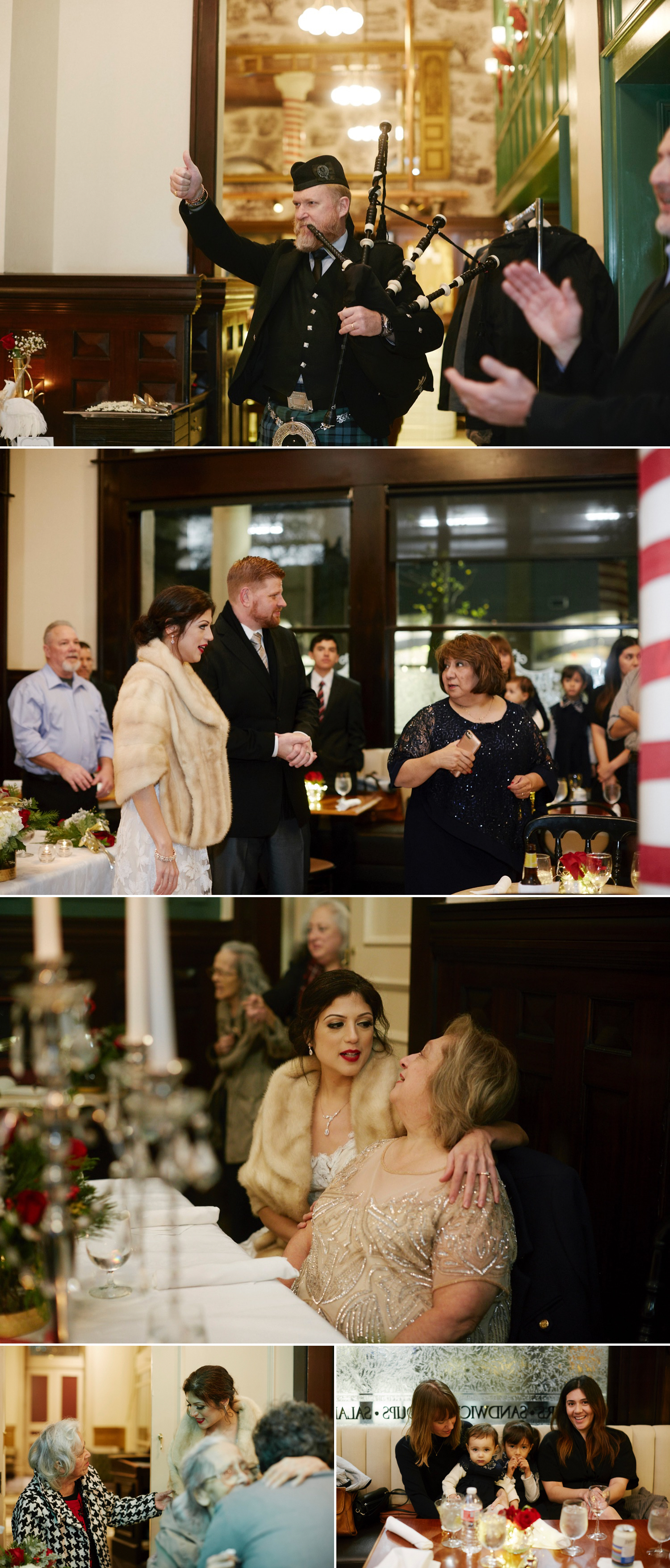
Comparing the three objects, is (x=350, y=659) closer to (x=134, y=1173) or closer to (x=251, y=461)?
(x=251, y=461)

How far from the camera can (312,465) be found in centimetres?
308

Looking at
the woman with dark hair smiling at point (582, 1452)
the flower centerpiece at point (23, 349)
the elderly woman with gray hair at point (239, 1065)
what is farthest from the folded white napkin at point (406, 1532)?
the flower centerpiece at point (23, 349)

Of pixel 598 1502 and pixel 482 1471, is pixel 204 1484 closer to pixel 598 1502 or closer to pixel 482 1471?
pixel 482 1471

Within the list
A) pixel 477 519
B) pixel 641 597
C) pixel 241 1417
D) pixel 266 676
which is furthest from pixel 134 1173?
pixel 477 519

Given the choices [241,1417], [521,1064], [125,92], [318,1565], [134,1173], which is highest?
[125,92]

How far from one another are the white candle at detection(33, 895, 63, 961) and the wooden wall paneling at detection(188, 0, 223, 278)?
11.6 ft

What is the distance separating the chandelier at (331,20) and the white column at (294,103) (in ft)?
7.74

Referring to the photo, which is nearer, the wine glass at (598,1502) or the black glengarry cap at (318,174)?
the wine glass at (598,1502)

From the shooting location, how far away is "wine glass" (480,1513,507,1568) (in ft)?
7.70

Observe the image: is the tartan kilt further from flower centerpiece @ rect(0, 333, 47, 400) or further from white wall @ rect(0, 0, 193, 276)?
white wall @ rect(0, 0, 193, 276)

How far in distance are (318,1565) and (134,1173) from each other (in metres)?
0.83

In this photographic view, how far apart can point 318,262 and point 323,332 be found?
223 millimetres

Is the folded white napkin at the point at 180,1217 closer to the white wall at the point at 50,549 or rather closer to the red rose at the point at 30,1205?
the red rose at the point at 30,1205

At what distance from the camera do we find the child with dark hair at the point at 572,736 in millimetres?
3434
